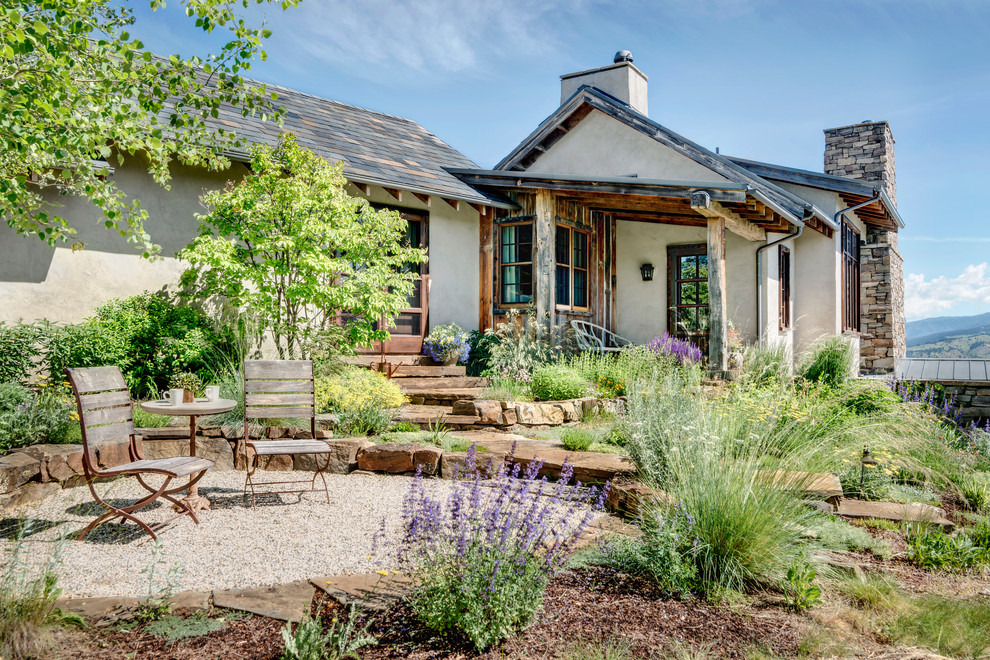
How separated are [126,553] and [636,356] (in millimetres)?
6829

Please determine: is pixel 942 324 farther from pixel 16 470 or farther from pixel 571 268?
pixel 16 470

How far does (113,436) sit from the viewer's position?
4.27 m

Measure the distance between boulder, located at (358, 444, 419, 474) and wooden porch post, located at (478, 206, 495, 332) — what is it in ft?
16.9

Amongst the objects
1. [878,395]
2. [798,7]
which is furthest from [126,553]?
[798,7]

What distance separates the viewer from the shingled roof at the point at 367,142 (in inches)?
355

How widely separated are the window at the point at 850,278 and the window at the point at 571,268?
5.69m

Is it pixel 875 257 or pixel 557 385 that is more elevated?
pixel 875 257

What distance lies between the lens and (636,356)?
907 cm

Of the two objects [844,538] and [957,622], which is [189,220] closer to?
[844,538]

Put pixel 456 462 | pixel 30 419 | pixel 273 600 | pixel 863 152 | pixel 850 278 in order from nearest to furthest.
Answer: pixel 273 600
pixel 30 419
pixel 456 462
pixel 850 278
pixel 863 152

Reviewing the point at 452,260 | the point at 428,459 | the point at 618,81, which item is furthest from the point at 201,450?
the point at 618,81

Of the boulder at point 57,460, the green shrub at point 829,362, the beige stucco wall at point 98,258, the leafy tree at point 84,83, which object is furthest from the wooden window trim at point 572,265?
the boulder at point 57,460

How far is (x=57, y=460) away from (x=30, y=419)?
567 millimetres

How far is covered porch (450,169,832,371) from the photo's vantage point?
29.8ft
